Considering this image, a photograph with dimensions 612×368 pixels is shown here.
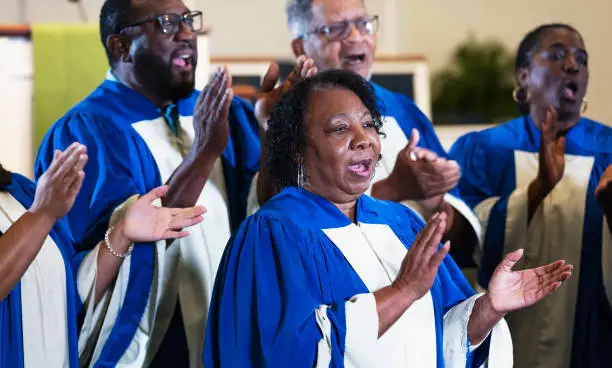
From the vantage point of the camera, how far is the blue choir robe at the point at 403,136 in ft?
13.2

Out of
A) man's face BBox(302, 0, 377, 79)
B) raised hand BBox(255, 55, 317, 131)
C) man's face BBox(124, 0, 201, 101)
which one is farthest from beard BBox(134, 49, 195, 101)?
man's face BBox(302, 0, 377, 79)

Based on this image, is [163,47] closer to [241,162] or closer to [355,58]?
[241,162]

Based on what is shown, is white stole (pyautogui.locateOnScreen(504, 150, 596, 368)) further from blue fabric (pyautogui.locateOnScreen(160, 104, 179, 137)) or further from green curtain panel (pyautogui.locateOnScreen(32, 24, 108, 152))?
green curtain panel (pyautogui.locateOnScreen(32, 24, 108, 152))

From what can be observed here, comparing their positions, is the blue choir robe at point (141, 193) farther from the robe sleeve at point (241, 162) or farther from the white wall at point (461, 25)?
the white wall at point (461, 25)

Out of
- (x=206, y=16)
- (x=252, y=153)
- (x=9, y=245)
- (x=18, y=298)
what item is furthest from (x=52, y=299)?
(x=206, y=16)

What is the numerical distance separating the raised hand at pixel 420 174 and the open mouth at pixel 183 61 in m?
0.84

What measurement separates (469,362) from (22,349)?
1.32 meters

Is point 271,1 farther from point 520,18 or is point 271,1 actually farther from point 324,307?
point 324,307

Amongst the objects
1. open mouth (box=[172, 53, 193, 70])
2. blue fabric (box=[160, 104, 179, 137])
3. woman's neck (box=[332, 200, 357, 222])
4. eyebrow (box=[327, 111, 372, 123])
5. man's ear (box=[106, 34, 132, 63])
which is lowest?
woman's neck (box=[332, 200, 357, 222])

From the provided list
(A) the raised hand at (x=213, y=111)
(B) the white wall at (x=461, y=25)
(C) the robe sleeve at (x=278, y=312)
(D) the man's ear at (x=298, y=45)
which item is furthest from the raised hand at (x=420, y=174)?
(B) the white wall at (x=461, y=25)

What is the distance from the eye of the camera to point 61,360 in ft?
10.1

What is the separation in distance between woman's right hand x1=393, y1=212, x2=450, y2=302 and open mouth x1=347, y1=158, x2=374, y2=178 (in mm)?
314

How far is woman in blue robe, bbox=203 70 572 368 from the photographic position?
267 centimetres

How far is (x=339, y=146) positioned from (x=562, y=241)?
5.45ft
